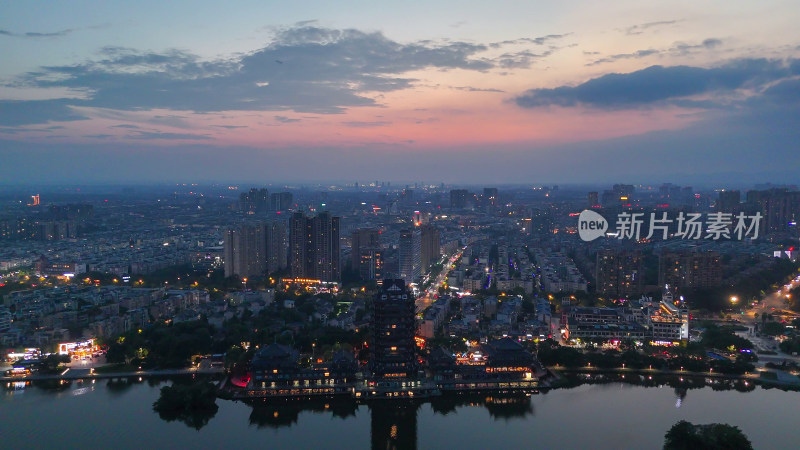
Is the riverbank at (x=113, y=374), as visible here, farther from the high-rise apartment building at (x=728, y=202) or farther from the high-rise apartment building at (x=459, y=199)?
the high-rise apartment building at (x=459, y=199)

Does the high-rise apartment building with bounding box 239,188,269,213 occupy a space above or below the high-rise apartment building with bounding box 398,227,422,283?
above

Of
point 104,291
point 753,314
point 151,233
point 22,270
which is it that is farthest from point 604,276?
point 151,233

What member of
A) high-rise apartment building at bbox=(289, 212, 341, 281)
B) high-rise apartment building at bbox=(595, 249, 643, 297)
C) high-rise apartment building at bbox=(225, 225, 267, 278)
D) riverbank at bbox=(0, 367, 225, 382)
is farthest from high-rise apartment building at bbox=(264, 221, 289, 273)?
high-rise apartment building at bbox=(595, 249, 643, 297)

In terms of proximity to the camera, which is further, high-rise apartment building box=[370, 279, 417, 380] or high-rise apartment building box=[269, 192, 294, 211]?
high-rise apartment building box=[269, 192, 294, 211]

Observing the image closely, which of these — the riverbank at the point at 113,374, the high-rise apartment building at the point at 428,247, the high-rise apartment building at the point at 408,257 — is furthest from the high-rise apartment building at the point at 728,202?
the riverbank at the point at 113,374

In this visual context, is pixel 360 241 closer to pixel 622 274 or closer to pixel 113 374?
pixel 622 274

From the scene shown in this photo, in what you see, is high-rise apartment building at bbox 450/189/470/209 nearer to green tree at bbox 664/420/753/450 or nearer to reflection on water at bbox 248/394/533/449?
reflection on water at bbox 248/394/533/449

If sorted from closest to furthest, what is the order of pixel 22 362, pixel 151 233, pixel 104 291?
pixel 22 362, pixel 104 291, pixel 151 233

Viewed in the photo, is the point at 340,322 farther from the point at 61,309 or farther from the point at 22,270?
the point at 22,270
